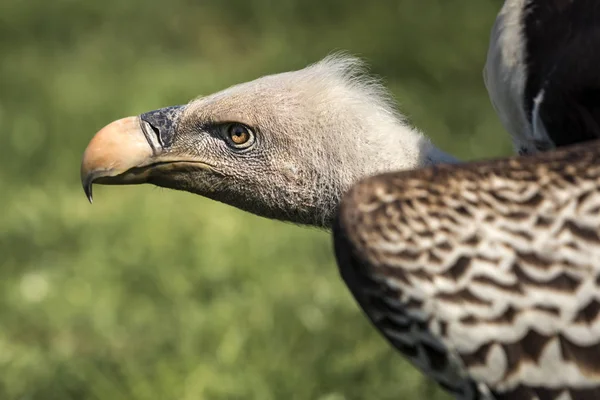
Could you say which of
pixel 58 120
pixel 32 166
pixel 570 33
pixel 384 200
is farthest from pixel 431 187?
pixel 58 120

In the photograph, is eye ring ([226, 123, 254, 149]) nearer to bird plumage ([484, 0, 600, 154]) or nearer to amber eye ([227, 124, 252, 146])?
amber eye ([227, 124, 252, 146])

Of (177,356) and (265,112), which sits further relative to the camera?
(177,356)

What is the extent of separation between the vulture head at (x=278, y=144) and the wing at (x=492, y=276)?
544mm

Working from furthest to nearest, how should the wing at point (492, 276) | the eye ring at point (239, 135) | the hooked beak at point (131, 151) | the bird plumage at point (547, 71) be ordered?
the eye ring at point (239, 135) → the hooked beak at point (131, 151) → the bird plumage at point (547, 71) → the wing at point (492, 276)

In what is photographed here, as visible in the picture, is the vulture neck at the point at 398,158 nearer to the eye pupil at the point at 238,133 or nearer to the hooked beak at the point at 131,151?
the eye pupil at the point at 238,133

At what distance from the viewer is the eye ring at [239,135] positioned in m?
3.01

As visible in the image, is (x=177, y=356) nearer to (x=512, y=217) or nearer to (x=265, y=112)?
(x=265, y=112)

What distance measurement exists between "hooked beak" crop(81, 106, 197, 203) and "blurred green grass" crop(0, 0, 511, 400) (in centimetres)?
123

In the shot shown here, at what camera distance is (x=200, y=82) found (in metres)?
7.61

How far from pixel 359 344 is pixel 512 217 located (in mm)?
2075

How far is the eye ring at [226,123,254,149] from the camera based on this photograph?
3006 millimetres

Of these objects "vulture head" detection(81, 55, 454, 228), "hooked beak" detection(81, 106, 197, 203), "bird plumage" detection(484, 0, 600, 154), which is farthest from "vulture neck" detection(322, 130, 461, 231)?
"hooked beak" detection(81, 106, 197, 203)

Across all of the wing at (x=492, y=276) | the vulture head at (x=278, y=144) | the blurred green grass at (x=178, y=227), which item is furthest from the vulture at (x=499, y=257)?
the blurred green grass at (x=178, y=227)

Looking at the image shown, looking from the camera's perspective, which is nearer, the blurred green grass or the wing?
the wing
